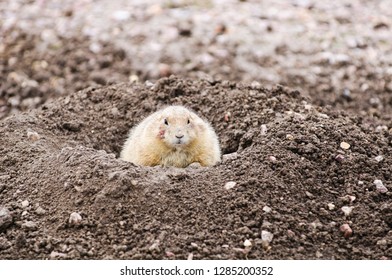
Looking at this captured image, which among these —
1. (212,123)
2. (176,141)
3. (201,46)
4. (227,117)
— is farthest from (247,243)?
(201,46)

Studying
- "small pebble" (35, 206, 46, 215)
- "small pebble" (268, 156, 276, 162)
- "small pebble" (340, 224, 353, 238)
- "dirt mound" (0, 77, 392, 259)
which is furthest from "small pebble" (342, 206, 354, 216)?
"small pebble" (35, 206, 46, 215)

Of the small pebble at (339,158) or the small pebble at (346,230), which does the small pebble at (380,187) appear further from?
the small pebble at (346,230)

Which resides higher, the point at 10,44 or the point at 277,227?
the point at 277,227

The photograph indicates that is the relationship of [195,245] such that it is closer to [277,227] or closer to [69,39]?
[277,227]

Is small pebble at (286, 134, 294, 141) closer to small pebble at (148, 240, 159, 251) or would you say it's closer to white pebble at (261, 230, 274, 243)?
white pebble at (261, 230, 274, 243)

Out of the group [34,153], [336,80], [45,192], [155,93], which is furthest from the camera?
[336,80]
